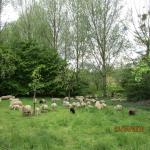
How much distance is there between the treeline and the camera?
3347 centimetres

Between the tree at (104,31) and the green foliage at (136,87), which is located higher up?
the tree at (104,31)

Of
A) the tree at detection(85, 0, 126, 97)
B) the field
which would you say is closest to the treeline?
the tree at detection(85, 0, 126, 97)

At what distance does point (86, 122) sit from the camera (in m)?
16.1

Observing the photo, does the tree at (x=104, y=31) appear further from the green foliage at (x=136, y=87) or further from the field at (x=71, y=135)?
the field at (x=71, y=135)

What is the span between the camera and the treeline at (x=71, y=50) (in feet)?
110

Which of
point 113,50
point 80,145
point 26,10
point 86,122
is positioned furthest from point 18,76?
point 80,145

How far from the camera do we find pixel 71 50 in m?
44.2

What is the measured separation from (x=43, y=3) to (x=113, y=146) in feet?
122

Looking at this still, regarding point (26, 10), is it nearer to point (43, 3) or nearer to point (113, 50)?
point (43, 3)
